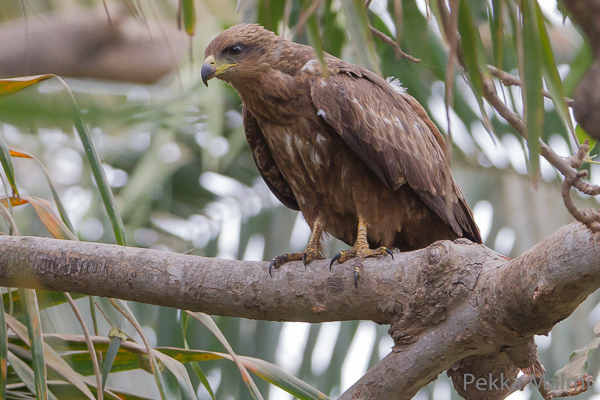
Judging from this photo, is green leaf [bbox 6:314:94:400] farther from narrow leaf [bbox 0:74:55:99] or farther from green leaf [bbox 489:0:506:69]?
green leaf [bbox 489:0:506:69]

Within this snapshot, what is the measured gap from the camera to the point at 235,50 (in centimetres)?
353

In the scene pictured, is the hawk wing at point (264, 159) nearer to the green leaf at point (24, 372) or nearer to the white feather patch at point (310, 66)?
the white feather patch at point (310, 66)

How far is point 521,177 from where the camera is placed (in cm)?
558

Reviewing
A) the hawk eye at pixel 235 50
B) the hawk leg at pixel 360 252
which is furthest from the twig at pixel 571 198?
the hawk eye at pixel 235 50

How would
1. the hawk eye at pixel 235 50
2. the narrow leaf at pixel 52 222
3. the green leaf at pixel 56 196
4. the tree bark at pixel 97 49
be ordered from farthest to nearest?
the tree bark at pixel 97 49, the hawk eye at pixel 235 50, the narrow leaf at pixel 52 222, the green leaf at pixel 56 196

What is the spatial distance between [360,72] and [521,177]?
2.68 meters

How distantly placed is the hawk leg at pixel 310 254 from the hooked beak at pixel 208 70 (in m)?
1.02

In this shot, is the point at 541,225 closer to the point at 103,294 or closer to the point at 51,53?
the point at 103,294

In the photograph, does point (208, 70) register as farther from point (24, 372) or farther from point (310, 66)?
point (24, 372)

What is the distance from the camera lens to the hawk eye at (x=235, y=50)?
11.6 feet

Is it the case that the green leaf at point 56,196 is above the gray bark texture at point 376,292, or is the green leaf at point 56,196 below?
above

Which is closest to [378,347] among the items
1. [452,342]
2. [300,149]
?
[300,149]

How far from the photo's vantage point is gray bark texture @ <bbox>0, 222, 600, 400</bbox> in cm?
221

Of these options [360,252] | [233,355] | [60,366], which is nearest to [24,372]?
[60,366]
